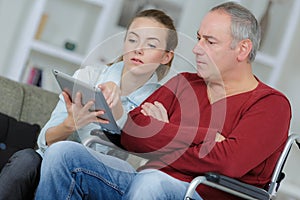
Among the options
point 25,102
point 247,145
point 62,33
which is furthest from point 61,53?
point 247,145

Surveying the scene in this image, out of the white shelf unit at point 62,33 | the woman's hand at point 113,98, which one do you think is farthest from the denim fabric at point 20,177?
the white shelf unit at point 62,33

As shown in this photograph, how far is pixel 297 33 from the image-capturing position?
14.1 ft

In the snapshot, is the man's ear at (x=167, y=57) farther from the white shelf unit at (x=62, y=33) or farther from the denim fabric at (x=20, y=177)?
the white shelf unit at (x=62, y=33)

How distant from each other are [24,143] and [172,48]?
2.38 feet

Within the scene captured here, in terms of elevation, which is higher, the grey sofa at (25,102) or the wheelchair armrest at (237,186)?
the wheelchair armrest at (237,186)

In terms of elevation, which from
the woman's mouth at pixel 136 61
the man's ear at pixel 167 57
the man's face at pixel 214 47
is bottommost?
the woman's mouth at pixel 136 61

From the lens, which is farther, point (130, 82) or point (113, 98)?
point (130, 82)

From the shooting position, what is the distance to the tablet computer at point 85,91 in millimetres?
1956

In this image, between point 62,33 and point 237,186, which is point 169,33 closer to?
point 237,186

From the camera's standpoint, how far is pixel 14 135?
2.57 meters

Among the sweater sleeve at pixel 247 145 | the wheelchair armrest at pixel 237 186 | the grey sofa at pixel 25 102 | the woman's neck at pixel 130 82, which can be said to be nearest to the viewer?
the wheelchair armrest at pixel 237 186

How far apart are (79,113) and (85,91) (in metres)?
0.13

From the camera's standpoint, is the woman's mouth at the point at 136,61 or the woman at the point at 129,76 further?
the woman's mouth at the point at 136,61

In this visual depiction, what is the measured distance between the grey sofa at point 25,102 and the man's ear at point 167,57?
2.32ft
